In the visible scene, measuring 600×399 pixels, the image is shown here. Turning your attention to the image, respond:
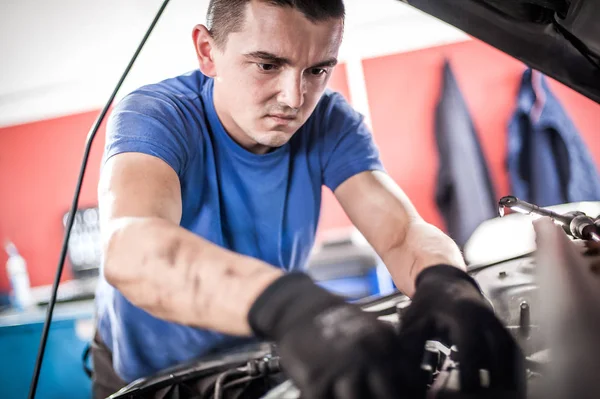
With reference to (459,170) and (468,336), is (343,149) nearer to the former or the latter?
(468,336)

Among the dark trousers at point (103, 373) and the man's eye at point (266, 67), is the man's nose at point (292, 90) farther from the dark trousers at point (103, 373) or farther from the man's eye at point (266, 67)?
the dark trousers at point (103, 373)

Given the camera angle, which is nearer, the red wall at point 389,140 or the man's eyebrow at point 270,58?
the man's eyebrow at point 270,58

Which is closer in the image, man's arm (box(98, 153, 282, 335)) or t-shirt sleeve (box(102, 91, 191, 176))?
man's arm (box(98, 153, 282, 335))

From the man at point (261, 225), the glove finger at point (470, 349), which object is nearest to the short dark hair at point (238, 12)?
the man at point (261, 225)

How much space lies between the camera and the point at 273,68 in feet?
2.11

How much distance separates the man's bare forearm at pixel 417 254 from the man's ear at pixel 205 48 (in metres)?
0.41

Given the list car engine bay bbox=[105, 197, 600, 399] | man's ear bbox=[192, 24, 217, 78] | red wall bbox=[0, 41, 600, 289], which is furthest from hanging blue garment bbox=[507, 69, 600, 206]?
man's ear bbox=[192, 24, 217, 78]

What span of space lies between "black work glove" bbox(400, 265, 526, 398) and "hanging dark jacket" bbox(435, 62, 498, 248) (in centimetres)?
127

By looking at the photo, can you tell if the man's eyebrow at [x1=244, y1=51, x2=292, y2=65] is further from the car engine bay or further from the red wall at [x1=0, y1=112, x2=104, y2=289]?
the red wall at [x1=0, y1=112, x2=104, y2=289]

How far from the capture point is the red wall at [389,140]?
4.03ft

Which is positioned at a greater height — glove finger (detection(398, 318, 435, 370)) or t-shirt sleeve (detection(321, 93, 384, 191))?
t-shirt sleeve (detection(321, 93, 384, 191))

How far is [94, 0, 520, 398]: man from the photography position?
1.06 feet

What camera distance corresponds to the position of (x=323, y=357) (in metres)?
0.30

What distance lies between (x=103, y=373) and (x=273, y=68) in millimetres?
743
